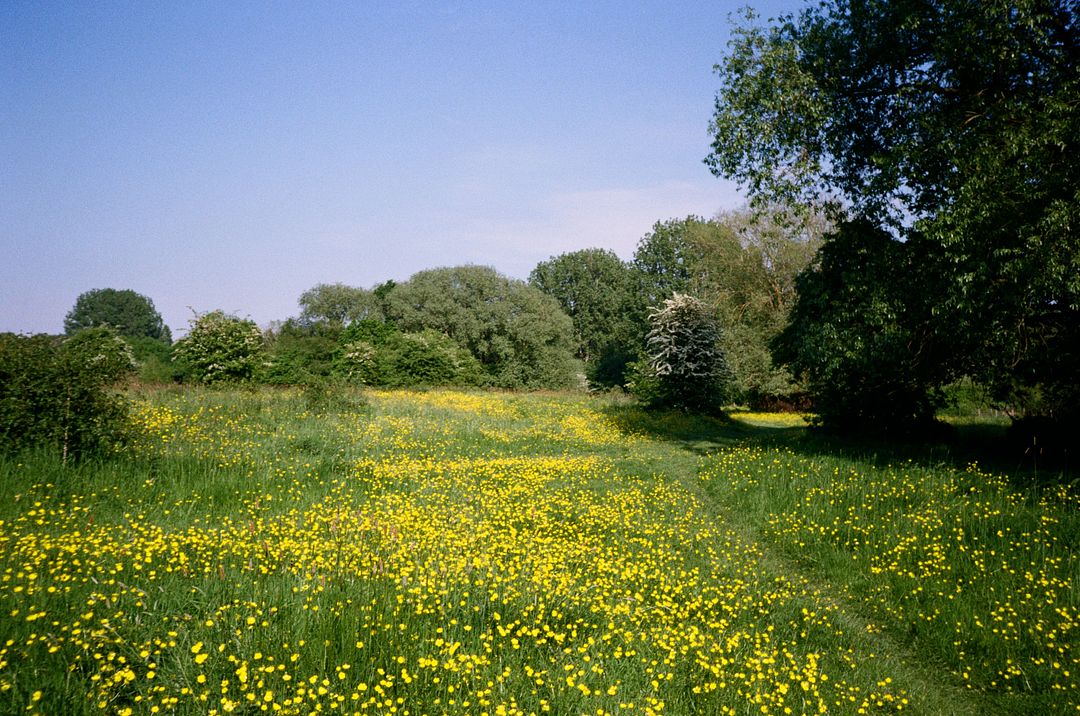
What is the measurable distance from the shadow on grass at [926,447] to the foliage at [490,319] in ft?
96.9

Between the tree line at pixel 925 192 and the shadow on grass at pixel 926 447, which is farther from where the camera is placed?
the shadow on grass at pixel 926 447

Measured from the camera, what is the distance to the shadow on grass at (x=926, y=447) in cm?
1114

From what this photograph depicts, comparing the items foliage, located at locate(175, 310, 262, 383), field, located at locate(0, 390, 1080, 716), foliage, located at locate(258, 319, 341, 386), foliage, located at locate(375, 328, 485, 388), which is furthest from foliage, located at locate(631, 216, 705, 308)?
field, located at locate(0, 390, 1080, 716)

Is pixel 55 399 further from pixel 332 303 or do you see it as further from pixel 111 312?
pixel 111 312

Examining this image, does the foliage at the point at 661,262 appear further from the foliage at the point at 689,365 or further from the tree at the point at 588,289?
the foliage at the point at 689,365

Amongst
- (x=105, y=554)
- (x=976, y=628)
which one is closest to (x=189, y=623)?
(x=105, y=554)

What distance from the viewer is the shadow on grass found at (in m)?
11.1

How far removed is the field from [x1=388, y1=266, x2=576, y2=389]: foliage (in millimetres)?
39686

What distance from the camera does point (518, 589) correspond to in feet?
18.8

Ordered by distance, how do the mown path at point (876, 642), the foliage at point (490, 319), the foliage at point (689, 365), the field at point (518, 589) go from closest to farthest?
the field at point (518, 589), the mown path at point (876, 642), the foliage at point (689, 365), the foliage at point (490, 319)

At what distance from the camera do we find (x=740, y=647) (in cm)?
530

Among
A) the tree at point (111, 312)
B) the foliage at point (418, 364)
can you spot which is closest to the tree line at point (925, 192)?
the foliage at point (418, 364)

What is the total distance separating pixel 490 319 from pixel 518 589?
46819 mm

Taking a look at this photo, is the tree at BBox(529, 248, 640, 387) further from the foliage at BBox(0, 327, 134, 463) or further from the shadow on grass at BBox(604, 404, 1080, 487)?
the foliage at BBox(0, 327, 134, 463)
